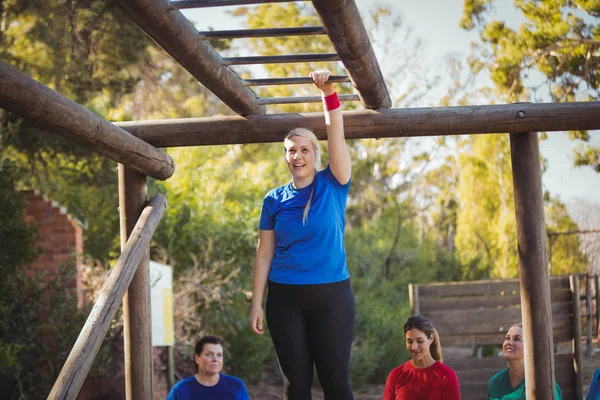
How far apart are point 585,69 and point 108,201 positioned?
24.1 feet

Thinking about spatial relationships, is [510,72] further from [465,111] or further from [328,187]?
Answer: [328,187]

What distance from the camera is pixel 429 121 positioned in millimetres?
3967

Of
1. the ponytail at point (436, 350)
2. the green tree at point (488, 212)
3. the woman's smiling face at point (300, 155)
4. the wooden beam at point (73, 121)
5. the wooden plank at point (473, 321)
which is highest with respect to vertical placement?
the green tree at point (488, 212)

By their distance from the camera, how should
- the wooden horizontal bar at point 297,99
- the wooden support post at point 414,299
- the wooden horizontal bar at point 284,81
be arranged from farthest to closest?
the wooden support post at point 414,299, the wooden horizontal bar at point 297,99, the wooden horizontal bar at point 284,81

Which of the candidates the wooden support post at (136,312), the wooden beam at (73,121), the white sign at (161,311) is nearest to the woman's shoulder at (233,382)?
the wooden support post at (136,312)

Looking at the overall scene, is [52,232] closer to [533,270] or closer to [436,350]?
[436,350]

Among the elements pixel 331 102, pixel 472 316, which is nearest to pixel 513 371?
pixel 331 102

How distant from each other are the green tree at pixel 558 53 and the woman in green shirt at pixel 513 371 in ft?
27.6

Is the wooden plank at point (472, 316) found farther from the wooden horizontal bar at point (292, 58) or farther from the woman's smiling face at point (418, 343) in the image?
the wooden horizontal bar at point (292, 58)

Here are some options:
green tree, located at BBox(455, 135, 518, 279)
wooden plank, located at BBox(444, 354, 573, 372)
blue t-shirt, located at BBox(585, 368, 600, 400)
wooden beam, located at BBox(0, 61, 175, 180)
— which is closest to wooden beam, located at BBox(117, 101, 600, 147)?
wooden beam, located at BBox(0, 61, 175, 180)

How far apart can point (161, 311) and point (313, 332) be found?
4.05 metres

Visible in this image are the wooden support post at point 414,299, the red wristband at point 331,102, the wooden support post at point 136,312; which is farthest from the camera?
the wooden support post at point 414,299

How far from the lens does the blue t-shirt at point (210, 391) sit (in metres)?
4.58

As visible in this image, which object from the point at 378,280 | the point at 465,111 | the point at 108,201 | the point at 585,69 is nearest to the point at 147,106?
the point at 378,280
